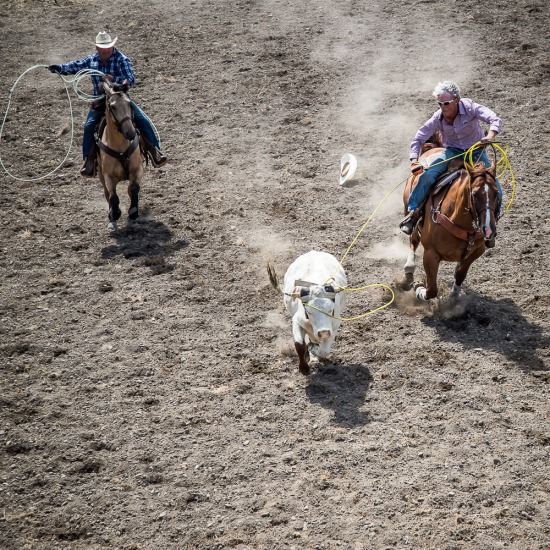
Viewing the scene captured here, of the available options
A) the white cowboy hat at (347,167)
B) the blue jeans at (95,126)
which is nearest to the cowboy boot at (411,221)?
the white cowboy hat at (347,167)

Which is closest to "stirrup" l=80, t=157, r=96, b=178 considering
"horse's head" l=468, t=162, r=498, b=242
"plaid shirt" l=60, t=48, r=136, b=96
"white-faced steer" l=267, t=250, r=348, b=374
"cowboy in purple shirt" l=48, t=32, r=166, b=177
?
"cowboy in purple shirt" l=48, t=32, r=166, b=177

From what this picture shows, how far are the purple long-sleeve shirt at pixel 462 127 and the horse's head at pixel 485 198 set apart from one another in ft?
2.58

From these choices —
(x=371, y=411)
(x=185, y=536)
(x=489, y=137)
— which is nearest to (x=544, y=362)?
(x=371, y=411)

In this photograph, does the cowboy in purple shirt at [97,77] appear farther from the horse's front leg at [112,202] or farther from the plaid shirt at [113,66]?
the horse's front leg at [112,202]

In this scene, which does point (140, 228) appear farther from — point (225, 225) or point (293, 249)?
point (293, 249)

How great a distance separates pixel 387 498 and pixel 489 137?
3.64 metres

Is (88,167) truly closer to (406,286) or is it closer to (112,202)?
(112,202)

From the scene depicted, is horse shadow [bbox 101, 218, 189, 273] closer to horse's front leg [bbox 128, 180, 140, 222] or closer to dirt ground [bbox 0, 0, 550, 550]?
dirt ground [bbox 0, 0, 550, 550]

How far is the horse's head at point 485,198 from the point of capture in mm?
6648

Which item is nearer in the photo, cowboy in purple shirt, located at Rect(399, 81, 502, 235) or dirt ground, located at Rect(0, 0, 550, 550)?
dirt ground, located at Rect(0, 0, 550, 550)

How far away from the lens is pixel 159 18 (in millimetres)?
15609

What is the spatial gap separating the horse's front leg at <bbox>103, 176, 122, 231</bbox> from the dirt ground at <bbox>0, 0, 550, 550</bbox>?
16 cm

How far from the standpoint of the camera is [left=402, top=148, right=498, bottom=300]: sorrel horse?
6.73 m

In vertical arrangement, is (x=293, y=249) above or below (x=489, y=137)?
below
